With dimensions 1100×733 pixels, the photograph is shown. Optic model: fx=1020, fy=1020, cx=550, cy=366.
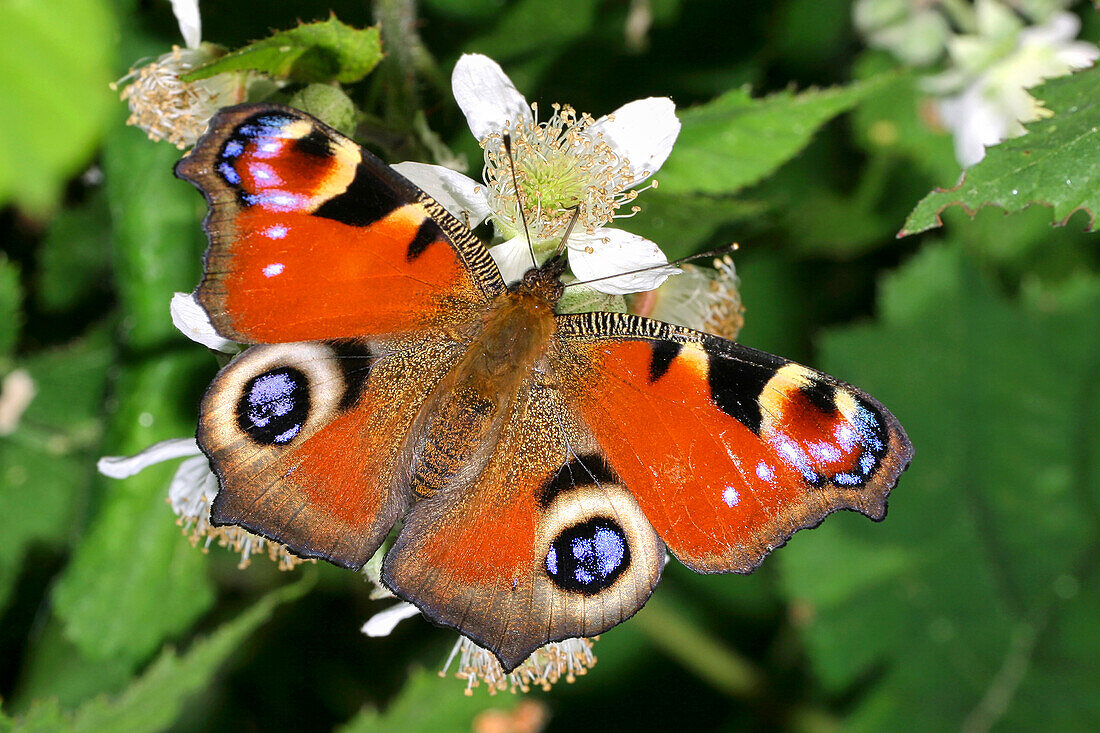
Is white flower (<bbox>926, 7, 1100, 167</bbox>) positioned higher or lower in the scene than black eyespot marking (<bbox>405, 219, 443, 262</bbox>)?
lower

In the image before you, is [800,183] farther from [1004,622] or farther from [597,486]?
[597,486]

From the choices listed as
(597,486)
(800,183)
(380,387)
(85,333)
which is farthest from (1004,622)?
(85,333)

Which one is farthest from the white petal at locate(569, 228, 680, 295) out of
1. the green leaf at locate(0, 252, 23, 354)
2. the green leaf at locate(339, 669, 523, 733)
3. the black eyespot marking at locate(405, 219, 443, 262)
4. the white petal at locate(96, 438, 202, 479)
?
the green leaf at locate(0, 252, 23, 354)

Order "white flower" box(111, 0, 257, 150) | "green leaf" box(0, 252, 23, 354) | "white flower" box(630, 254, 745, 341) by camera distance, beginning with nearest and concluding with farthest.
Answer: "white flower" box(111, 0, 257, 150)
"white flower" box(630, 254, 745, 341)
"green leaf" box(0, 252, 23, 354)

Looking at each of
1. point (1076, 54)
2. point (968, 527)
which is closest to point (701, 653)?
point (968, 527)

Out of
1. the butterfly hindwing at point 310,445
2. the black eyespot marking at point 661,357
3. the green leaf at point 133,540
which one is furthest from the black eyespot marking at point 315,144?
the green leaf at point 133,540

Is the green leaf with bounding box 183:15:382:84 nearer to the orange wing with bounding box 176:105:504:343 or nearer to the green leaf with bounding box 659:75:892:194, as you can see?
the orange wing with bounding box 176:105:504:343

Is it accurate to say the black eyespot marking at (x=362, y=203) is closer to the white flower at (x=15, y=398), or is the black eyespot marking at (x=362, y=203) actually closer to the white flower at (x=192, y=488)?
the white flower at (x=192, y=488)
